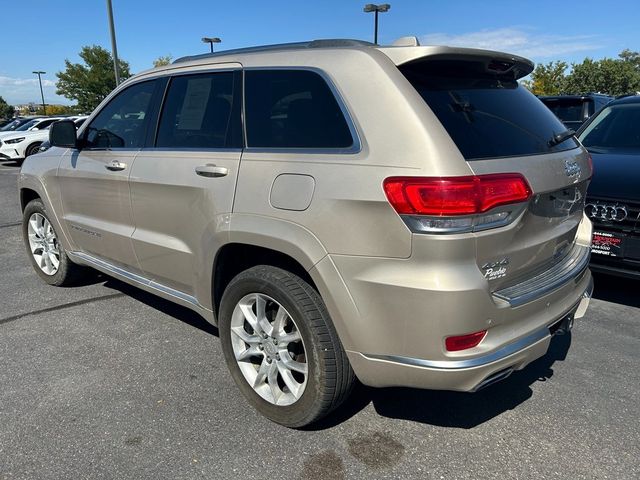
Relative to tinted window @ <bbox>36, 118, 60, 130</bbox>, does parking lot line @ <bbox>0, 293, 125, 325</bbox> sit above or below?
below

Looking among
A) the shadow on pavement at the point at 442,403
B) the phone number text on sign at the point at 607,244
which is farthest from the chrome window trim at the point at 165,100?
the phone number text on sign at the point at 607,244

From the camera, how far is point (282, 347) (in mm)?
2547

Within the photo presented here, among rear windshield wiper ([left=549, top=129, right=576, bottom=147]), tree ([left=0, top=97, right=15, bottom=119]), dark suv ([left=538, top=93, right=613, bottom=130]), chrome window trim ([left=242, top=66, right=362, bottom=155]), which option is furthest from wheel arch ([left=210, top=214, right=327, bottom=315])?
tree ([left=0, top=97, right=15, bottom=119])

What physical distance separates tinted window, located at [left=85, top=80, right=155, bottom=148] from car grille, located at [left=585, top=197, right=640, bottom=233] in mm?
3392

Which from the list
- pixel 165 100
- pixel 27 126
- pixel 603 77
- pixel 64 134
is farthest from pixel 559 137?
pixel 603 77

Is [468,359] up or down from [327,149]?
down

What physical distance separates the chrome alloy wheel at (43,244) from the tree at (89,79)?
33913 mm

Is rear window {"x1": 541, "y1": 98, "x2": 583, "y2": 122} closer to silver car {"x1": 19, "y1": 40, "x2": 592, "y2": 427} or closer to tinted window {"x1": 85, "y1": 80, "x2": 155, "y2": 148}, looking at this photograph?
→ silver car {"x1": 19, "y1": 40, "x2": 592, "y2": 427}

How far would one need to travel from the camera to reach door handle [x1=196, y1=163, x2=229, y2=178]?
2658 mm

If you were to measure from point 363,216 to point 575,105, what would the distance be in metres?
8.60

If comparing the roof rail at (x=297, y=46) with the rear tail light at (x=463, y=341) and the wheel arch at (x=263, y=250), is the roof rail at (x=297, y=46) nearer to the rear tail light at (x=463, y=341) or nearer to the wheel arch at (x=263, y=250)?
the wheel arch at (x=263, y=250)

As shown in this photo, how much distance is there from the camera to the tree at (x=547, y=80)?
114 ft

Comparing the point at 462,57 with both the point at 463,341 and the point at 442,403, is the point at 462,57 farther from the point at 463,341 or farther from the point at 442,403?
the point at 442,403

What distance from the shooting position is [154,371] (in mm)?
3191
